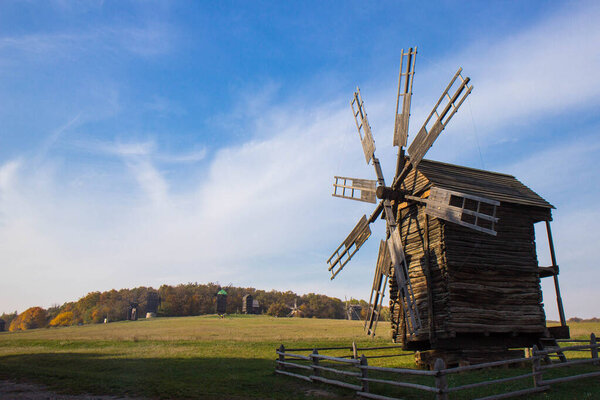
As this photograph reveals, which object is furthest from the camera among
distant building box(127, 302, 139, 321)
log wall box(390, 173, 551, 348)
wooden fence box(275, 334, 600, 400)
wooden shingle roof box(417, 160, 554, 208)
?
distant building box(127, 302, 139, 321)

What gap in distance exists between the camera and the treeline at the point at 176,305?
99.1 metres

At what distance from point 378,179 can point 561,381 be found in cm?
1052

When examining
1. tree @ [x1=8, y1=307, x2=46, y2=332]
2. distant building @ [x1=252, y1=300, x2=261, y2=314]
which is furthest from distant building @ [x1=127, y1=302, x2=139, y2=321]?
tree @ [x1=8, y1=307, x2=46, y2=332]

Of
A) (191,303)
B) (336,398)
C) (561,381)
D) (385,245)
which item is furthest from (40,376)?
(191,303)

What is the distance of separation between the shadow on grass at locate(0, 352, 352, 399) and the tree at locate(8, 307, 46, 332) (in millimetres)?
111518

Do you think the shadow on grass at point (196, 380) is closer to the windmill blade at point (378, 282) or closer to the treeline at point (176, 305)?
the windmill blade at point (378, 282)

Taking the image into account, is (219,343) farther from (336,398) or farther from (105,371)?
(336,398)

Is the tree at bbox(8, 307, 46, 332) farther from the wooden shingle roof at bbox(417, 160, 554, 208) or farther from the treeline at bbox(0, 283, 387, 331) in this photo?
the wooden shingle roof at bbox(417, 160, 554, 208)

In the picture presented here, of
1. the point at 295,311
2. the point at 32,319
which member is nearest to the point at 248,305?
the point at 295,311

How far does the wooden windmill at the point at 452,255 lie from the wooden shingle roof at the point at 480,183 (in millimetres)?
91

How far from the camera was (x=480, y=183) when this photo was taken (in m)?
19.4

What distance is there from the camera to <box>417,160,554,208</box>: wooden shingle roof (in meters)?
17.4

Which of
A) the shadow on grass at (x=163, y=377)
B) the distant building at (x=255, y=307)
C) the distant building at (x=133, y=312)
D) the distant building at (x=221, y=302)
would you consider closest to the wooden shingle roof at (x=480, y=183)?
the shadow on grass at (x=163, y=377)

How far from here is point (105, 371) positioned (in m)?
18.1
